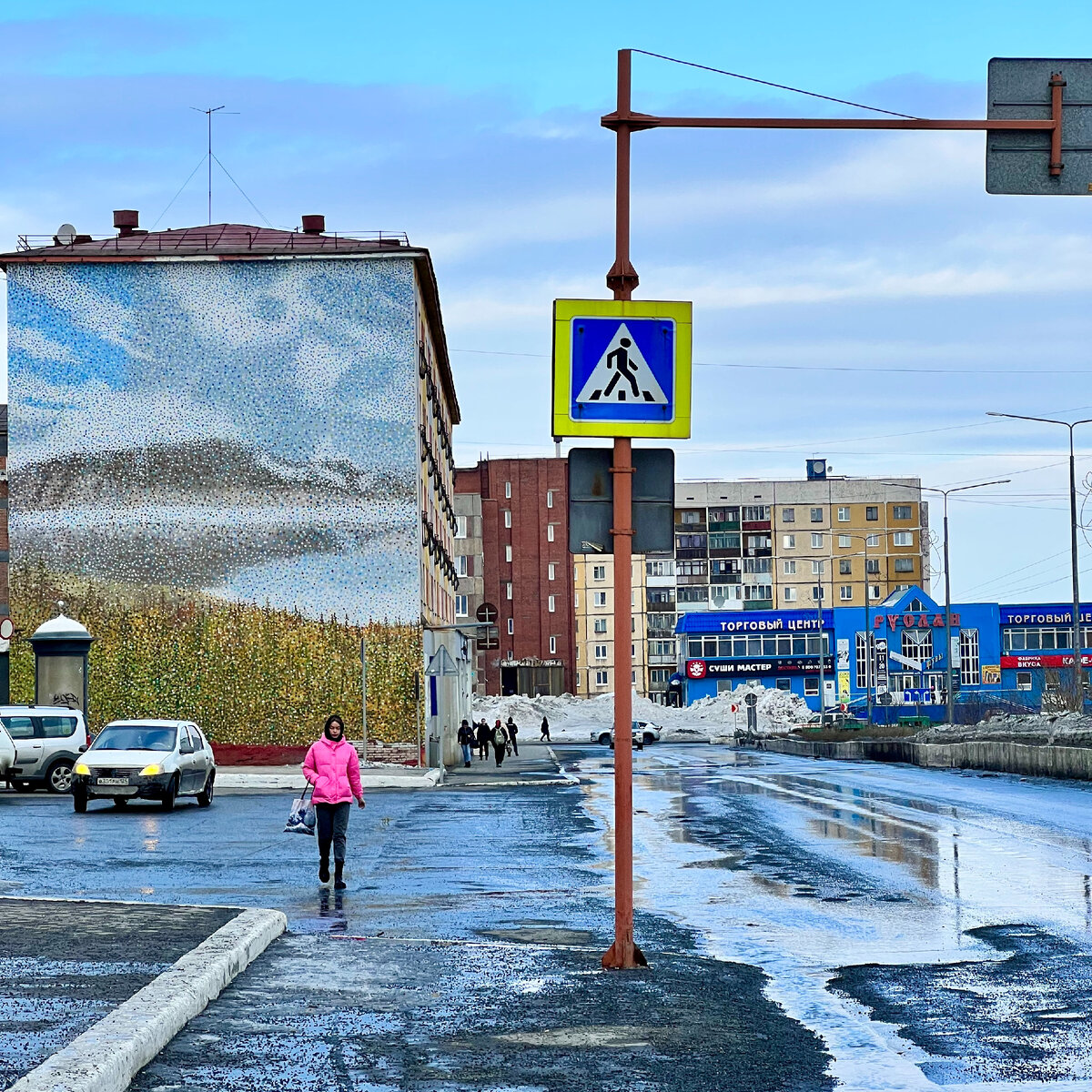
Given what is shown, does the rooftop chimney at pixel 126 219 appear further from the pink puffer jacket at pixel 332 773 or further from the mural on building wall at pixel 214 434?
the pink puffer jacket at pixel 332 773

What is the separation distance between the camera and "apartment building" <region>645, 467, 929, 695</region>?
149 m

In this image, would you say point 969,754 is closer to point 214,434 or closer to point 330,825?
point 214,434

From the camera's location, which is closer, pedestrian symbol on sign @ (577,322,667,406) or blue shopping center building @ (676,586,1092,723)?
pedestrian symbol on sign @ (577,322,667,406)

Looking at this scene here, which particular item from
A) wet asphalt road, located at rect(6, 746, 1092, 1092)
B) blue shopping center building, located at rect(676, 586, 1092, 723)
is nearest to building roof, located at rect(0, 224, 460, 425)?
wet asphalt road, located at rect(6, 746, 1092, 1092)

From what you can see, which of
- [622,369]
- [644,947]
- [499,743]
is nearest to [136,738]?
[644,947]

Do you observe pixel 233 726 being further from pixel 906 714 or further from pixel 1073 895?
pixel 906 714

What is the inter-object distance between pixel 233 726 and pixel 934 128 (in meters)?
38.7

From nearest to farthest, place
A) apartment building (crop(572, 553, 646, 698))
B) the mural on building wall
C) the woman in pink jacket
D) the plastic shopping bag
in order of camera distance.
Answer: the woman in pink jacket, the plastic shopping bag, the mural on building wall, apartment building (crop(572, 553, 646, 698))

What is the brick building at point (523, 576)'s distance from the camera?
13625 centimetres

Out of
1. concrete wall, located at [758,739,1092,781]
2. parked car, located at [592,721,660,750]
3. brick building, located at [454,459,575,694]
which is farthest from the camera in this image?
brick building, located at [454,459,575,694]

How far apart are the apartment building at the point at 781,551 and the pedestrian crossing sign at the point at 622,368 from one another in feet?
449

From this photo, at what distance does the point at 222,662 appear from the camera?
159 feet

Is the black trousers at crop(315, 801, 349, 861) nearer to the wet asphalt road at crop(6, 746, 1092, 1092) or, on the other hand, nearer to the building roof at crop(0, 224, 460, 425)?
the wet asphalt road at crop(6, 746, 1092, 1092)

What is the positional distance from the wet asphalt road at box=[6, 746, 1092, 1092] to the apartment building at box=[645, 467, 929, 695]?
124 m
